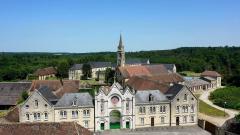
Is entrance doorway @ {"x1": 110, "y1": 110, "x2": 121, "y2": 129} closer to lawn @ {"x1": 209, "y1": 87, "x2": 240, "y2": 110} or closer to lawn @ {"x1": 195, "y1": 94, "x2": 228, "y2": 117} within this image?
lawn @ {"x1": 195, "y1": 94, "x2": 228, "y2": 117}

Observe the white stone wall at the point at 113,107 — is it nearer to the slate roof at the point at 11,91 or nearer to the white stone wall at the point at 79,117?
the white stone wall at the point at 79,117

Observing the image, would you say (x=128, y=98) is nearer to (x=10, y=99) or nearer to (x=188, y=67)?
(x=10, y=99)

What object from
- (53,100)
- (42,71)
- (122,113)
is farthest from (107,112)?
(42,71)

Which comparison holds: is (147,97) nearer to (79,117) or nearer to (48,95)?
(79,117)

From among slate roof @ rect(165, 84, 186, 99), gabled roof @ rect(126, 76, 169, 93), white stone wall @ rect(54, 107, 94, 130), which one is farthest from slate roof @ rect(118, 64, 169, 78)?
white stone wall @ rect(54, 107, 94, 130)

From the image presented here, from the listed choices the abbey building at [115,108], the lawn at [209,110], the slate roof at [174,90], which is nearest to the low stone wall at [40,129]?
the abbey building at [115,108]
